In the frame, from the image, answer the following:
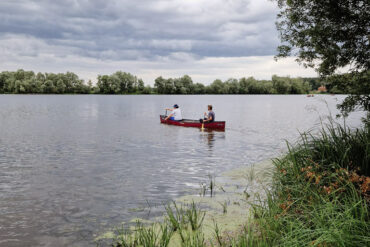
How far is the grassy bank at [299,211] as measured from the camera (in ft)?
15.7

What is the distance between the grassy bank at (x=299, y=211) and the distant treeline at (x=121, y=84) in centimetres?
17580

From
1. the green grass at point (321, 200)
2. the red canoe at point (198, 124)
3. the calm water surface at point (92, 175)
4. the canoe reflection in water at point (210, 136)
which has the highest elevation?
the green grass at point (321, 200)

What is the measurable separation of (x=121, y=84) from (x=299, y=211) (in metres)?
185

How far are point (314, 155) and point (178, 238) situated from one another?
3.91m

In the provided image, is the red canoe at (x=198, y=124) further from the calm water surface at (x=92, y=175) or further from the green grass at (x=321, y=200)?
the green grass at (x=321, y=200)

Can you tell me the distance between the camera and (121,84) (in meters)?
186

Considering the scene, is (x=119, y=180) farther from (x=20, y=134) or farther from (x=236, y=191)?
(x=20, y=134)

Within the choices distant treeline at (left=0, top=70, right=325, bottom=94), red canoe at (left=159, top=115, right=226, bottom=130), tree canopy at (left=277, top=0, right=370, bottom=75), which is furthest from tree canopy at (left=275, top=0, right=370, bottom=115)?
distant treeline at (left=0, top=70, right=325, bottom=94)

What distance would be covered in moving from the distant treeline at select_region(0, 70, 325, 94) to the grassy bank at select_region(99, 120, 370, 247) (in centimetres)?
17580

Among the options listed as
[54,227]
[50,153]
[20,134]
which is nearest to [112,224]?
[54,227]

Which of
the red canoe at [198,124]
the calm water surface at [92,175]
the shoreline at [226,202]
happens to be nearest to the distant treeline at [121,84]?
the red canoe at [198,124]

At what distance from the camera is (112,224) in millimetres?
8164

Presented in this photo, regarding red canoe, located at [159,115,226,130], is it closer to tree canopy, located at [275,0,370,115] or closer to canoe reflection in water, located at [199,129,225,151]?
canoe reflection in water, located at [199,129,225,151]

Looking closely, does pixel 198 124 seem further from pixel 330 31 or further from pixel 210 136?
pixel 330 31
